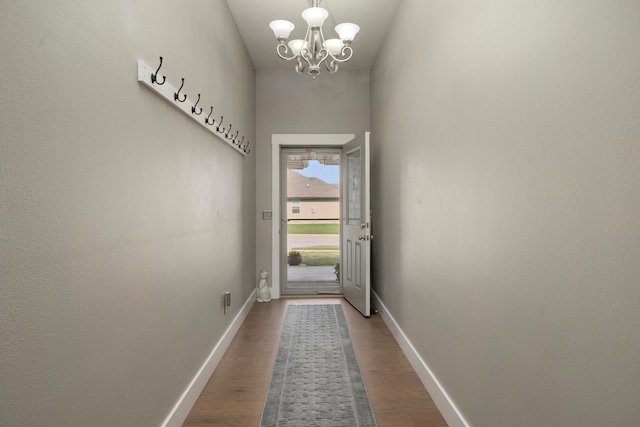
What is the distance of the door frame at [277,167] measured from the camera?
14.8ft

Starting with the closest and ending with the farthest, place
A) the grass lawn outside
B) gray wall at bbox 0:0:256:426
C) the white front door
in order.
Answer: gray wall at bbox 0:0:256:426 < the white front door < the grass lawn outside

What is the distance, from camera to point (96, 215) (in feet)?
3.80

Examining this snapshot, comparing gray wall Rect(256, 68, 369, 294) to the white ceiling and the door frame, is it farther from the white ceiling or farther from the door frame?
the white ceiling

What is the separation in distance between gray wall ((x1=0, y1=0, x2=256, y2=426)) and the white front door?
6.46 ft

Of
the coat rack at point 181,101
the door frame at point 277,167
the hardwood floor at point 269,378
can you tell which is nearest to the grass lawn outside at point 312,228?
the door frame at point 277,167

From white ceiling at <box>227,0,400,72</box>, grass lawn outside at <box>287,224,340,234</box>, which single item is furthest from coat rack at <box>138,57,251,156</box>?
grass lawn outside at <box>287,224,340,234</box>

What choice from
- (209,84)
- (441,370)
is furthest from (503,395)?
(209,84)

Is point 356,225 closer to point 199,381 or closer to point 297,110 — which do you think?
point 297,110

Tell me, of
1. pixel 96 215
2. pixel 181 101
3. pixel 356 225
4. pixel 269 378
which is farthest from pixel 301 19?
pixel 269 378

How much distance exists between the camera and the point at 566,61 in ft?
3.42

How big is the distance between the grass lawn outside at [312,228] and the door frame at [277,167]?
0.95ft

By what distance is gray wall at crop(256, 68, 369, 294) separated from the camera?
4512 millimetres

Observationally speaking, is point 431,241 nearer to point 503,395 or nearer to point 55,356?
point 503,395

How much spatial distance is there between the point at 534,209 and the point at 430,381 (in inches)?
56.9
